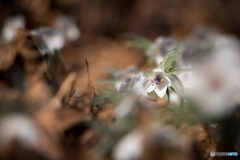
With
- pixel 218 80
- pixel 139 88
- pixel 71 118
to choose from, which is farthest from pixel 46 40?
pixel 218 80

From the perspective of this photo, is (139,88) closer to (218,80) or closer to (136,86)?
(136,86)

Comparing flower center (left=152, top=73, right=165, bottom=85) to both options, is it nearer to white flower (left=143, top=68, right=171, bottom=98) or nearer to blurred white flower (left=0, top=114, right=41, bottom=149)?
white flower (left=143, top=68, right=171, bottom=98)

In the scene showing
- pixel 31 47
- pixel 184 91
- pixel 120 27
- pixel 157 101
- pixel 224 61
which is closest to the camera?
pixel 224 61

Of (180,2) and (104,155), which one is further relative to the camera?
(180,2)

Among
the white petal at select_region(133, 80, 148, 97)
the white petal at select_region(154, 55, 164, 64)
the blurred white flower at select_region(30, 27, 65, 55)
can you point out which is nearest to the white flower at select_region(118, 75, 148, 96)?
the white petal at select_region(133, 80, 148, 97)

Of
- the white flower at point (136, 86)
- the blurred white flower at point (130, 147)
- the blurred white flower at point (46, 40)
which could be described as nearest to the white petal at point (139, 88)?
the white flower at point (136, 86)

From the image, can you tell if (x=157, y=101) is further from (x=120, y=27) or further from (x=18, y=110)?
(x=120, y=27)

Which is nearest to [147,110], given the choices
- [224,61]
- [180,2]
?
[224,61]
